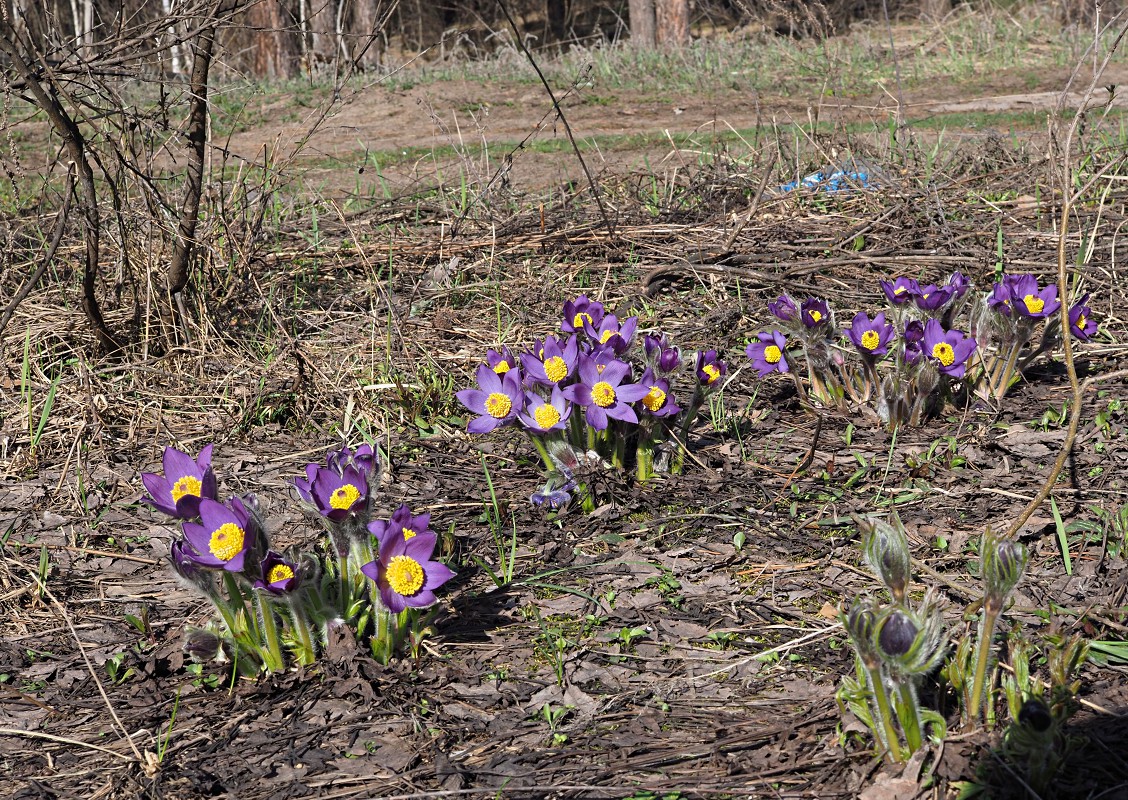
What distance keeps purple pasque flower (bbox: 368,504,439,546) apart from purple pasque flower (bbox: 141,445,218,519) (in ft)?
1.11

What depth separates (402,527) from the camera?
1989 mm

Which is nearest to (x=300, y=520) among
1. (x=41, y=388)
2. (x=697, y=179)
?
(x=41, y=388)

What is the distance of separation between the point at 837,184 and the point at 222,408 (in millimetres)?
3060

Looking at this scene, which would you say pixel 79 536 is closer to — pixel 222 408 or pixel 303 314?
pixel 222 408

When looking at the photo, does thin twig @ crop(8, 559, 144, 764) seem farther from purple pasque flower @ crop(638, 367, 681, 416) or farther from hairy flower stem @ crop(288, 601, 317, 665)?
purple pasque flower @ crop(638, 367, 681, 416)

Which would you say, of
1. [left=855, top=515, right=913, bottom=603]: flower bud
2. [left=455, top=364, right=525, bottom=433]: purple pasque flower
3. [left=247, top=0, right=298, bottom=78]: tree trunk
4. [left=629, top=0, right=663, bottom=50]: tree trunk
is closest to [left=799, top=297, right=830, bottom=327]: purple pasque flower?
[left=455, top=364, right=525, bottom=433]: purple pasque flower

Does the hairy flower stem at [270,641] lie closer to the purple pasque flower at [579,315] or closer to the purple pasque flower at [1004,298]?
the purple pasque flower at [579,315]

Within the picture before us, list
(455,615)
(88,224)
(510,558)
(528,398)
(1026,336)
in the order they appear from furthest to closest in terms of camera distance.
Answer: (88,224), (1026,336), (528,398), (510,558), (455,615)

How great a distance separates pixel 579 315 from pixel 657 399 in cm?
42

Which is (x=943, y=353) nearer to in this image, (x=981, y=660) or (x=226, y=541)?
(x=981, y=660)

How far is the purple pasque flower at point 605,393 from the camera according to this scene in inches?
100

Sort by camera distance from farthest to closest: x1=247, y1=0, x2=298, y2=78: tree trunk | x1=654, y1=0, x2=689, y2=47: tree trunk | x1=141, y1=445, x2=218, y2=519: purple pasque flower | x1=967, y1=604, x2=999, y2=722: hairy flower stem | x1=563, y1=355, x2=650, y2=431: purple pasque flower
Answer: x1=654, y1=0, x2=689, y2=47: tree trunk, x1=247, y1=0, x2=298, y2=78: tree trunk, x1=563, y1=355, x2=650, y2=431: purple pasque flower, x1=141, y1=445, x2=218, y2=519: purple pasque flower, x1=967, y1=604, x2=999, y2=722: hairy flower stem

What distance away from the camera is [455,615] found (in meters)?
2.25

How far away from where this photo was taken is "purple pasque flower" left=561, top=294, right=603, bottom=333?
115 inches
